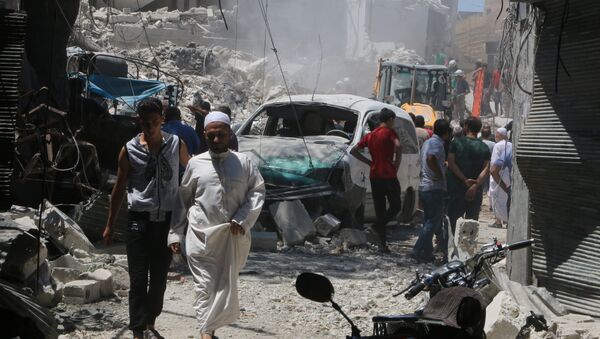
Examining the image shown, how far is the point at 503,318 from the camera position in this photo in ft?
22.5

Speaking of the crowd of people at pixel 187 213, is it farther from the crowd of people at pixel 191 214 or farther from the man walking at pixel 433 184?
the man walking at pixel 433 184

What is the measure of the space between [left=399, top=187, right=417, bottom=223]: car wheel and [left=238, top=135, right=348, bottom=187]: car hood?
146 centimetres

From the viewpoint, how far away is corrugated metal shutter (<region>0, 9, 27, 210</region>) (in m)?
6.92

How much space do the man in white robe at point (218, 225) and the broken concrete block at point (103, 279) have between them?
2.02 meters

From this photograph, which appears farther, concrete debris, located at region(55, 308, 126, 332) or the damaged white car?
the damaged white car

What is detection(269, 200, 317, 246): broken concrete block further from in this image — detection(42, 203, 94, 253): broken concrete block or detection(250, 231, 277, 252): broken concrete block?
detection(42, 203, 94, 253): broken concrete block

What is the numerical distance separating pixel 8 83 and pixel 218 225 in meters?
1.94

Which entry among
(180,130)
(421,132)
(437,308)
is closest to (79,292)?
(180,130)

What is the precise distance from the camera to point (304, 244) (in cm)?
1230

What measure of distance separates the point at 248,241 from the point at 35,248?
1809 mm

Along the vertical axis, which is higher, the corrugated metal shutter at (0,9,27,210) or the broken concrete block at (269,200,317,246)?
the corrugated metal shutter at (0,9,27,210)

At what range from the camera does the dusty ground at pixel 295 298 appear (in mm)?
7766

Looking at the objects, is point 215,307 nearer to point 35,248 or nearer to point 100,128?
point 35,248

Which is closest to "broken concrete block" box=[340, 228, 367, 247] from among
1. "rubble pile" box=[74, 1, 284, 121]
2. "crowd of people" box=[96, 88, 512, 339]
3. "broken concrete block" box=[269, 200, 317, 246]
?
"broken concrete block" box=[269, 200, 317, 246]
